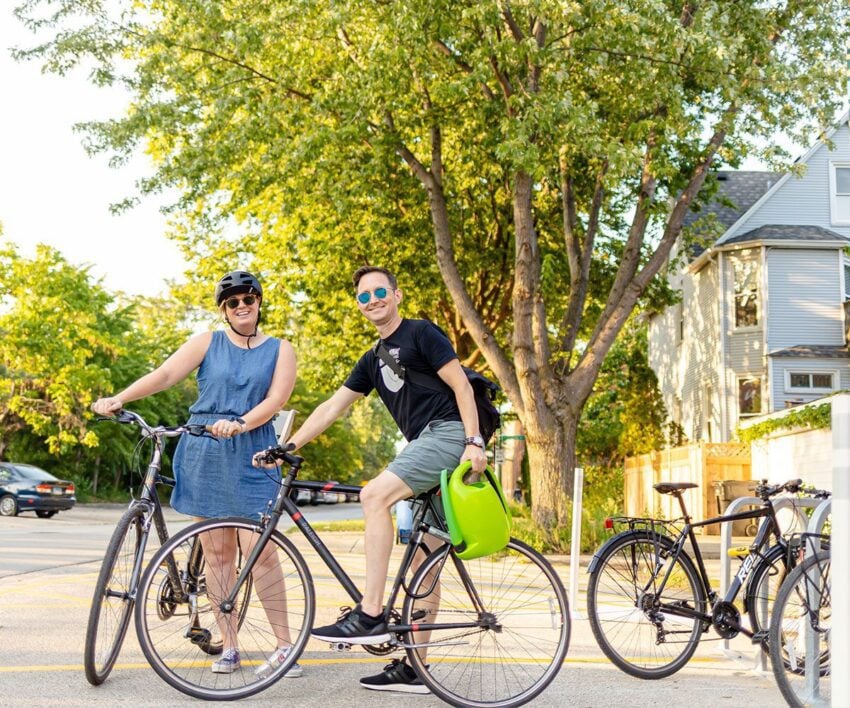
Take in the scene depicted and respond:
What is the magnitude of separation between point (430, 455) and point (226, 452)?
1.15 m

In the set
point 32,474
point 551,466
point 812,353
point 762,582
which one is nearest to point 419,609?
point 762,582

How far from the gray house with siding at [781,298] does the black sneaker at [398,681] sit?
26.5 meters

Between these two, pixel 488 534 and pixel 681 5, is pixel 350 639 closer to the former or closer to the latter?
pixel 488 534

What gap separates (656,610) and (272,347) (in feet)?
8.29

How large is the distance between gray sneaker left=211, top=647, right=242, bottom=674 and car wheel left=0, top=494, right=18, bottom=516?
27.1m

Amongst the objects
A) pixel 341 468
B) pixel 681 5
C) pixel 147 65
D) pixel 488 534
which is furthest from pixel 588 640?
pixel 341 468

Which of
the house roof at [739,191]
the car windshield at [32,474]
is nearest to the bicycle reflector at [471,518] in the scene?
the car windshield at [32,474]

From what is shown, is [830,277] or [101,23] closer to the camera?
[101,23]

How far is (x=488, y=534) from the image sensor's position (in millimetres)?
5371

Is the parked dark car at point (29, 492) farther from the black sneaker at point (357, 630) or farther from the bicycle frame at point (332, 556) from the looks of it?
the black sneaker at point (357, 630)

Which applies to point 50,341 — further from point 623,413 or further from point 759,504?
point 759,504

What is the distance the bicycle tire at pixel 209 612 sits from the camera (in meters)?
5.34

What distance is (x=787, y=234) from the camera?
104ft

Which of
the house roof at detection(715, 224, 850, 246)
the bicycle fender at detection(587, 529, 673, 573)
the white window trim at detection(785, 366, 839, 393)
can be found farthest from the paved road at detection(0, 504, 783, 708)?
the house roof at detection(715, 224, 850, 246)
